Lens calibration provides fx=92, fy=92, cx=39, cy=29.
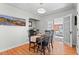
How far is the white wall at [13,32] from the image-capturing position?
2.26 meters

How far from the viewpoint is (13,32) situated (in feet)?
7.78

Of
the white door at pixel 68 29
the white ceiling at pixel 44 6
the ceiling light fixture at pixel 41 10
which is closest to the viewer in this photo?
the white ceiling at pixel 44 6

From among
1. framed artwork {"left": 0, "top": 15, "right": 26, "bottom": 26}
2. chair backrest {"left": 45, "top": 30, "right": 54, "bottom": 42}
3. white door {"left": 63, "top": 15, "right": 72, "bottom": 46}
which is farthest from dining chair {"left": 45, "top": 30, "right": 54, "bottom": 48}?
framed artwork {"left": 0, "top": 15, "right": 26, "bottom": 26}

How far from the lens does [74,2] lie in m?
1.96

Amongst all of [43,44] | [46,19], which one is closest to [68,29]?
[46,19]

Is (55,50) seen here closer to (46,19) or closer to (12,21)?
(46,19)

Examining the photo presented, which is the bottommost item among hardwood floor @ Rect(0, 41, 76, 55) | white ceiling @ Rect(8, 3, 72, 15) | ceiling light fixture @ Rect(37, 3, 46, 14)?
hardwood floor @ Rect(0, 41, 76, 55)

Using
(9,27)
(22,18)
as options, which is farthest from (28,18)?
(9,27)

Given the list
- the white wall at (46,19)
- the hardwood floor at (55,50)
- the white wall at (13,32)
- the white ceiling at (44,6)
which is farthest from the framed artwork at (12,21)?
the hardwood floor at (55,50)

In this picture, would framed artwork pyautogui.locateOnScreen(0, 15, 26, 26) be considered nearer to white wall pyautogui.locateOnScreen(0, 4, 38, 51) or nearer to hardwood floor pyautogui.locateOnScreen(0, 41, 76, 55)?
white wall pyautogui.locateOnScreen(0, 4, 38, 51)

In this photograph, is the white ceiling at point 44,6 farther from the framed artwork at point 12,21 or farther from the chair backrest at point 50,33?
the chair backrest at point 50,33

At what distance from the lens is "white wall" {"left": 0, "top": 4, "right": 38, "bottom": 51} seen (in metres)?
2.26

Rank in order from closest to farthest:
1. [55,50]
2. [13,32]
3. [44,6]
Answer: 1. [44,6]
2. [55,50]
3. [13,32]

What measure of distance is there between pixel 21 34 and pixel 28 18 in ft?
1.48
